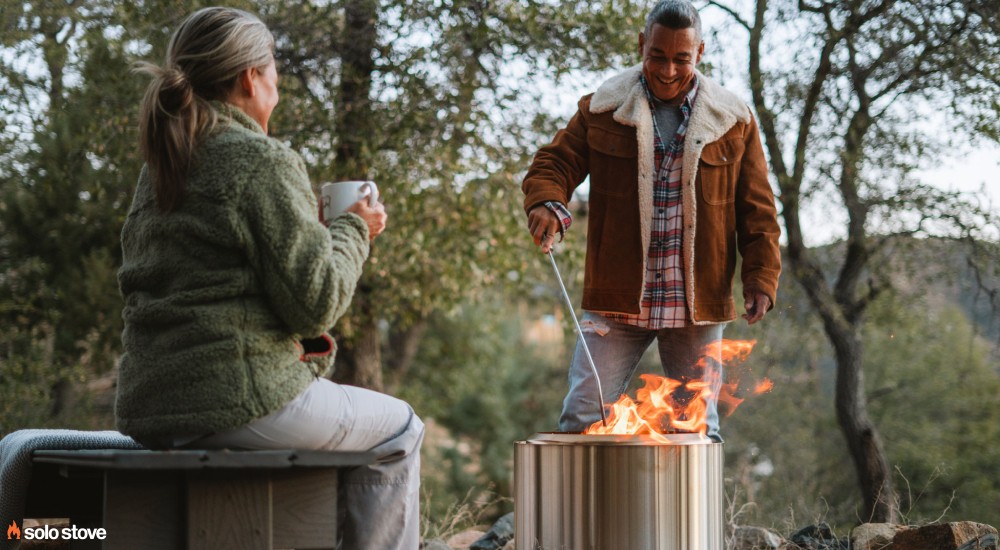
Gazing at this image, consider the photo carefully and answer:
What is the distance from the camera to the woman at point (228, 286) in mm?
2098

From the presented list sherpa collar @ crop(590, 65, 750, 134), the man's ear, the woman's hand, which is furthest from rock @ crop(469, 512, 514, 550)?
the man's ear

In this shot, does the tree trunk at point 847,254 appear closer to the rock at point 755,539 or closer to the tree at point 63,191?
the rock at point 755,539

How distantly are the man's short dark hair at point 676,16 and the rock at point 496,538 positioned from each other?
2.41m

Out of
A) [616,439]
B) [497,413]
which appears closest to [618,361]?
[616,439]

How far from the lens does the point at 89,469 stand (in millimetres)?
2109

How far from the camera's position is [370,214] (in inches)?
95.5

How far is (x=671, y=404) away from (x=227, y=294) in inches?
69.3

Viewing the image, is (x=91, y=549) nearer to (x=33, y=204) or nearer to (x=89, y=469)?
(x=89, y=469)

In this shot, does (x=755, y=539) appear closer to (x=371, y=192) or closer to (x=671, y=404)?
(x=671, y=404)

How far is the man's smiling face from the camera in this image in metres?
3.23

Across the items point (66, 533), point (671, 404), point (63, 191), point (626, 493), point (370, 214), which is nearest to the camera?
point (370, 214)

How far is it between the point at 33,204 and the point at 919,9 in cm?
776

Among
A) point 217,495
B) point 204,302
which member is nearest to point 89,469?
point 217,495

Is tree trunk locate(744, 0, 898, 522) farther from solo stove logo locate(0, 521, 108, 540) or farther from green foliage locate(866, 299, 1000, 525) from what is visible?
green foliage locate(866, 299, 1000, 525)
